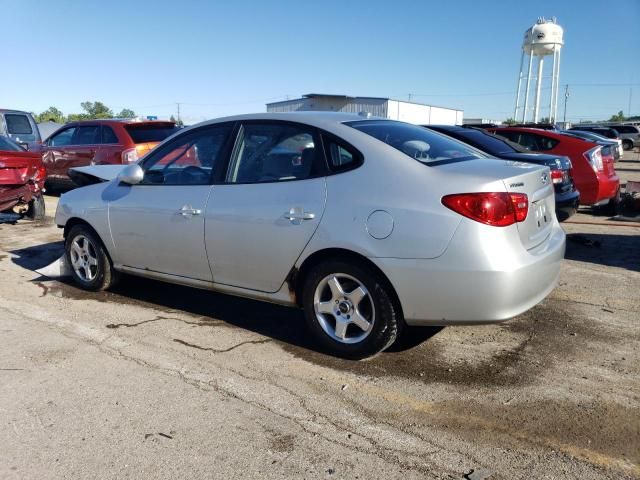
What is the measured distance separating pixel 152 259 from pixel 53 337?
982 millimetres

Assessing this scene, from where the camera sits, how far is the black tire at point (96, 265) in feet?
18.2

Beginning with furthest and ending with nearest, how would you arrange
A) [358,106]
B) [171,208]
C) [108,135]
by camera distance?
[358,106]
[108,135]
[171,208]

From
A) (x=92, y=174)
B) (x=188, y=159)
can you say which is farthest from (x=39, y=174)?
(x=188, y=159)

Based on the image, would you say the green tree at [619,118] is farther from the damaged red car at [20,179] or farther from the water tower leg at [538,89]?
the damaged red car at [20,179]

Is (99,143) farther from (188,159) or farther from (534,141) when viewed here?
(534,141)

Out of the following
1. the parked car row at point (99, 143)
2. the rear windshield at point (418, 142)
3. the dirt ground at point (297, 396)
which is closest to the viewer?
the dirt ground at point (297, 396)

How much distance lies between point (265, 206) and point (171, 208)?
99 centimetres

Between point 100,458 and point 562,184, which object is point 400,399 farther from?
point 562,184

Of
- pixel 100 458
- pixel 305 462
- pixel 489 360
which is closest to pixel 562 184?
pixel 489 360

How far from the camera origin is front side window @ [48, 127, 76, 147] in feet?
41.0

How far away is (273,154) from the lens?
4340mm

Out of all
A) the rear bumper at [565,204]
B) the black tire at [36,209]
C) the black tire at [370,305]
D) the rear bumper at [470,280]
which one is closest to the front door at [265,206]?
the black tire at [370,305]

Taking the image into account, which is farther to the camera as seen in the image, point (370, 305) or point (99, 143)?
point (99, 143)

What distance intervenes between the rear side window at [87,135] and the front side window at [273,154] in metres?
8.30
